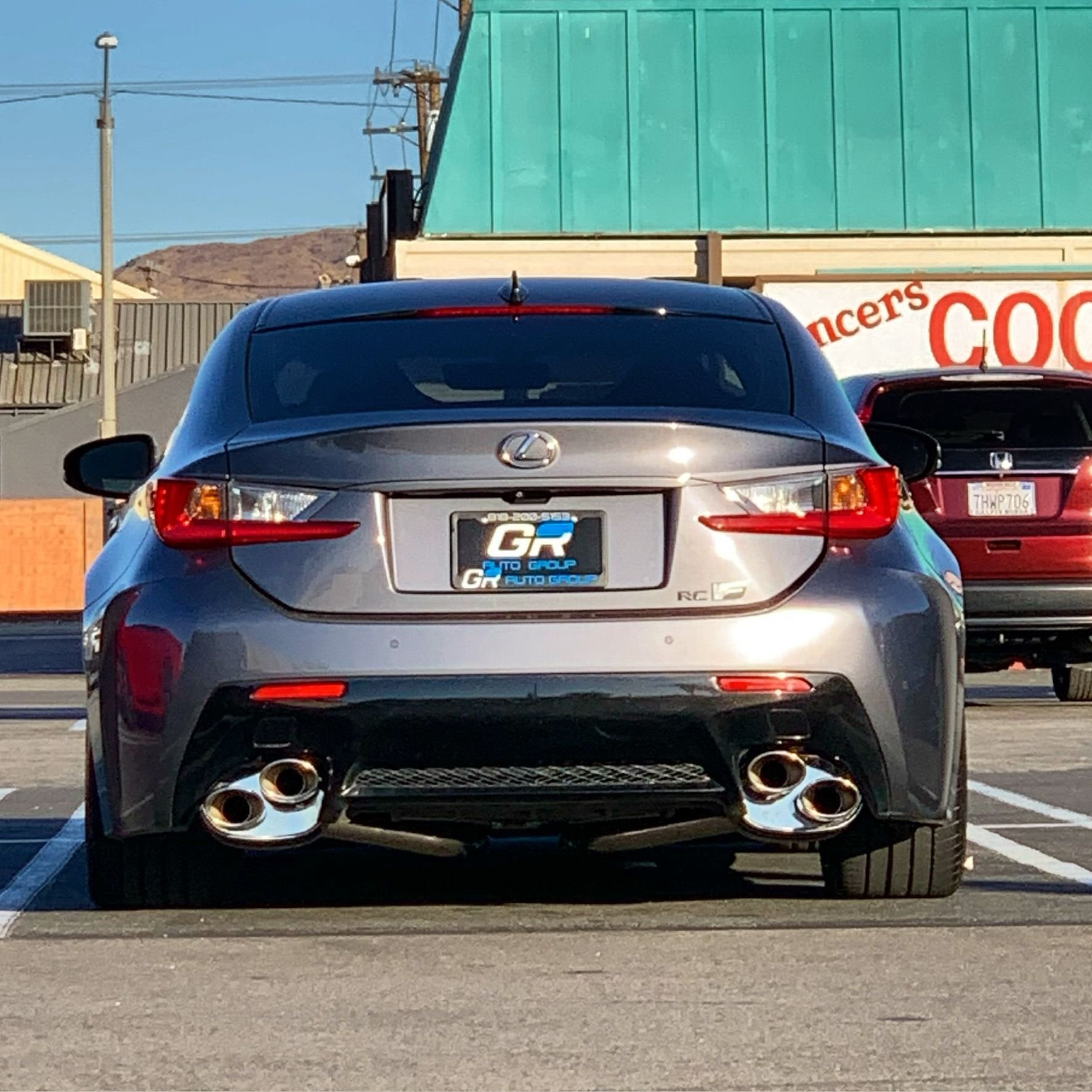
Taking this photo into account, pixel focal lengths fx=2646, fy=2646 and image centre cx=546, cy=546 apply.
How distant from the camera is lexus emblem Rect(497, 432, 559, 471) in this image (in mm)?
5938

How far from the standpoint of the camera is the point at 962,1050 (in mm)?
4684

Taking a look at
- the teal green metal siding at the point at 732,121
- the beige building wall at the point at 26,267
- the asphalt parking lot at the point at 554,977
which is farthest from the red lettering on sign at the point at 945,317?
the beige building wall at the point at 26,267

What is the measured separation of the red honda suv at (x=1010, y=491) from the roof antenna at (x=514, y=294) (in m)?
6.59

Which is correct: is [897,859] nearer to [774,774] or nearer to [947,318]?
[774,774]

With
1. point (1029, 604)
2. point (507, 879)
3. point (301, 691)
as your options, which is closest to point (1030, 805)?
point (507, 879)

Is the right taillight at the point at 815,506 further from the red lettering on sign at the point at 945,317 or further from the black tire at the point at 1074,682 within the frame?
the red lettering on sign at the point at 945,317

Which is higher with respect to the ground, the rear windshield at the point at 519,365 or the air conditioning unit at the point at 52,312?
the air conditioning unit at the point at 52,312

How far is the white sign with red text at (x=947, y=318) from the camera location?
2491cm

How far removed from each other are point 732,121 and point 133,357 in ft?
135

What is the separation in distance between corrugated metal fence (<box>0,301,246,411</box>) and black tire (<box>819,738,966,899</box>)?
6043 cm

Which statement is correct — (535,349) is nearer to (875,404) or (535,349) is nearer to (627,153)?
(875,404)

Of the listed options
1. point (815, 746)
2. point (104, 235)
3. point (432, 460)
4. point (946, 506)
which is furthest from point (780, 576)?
point (104, 235)

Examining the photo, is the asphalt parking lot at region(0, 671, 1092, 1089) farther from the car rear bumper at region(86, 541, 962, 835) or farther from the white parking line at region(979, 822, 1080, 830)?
the car rear bumper at region(86, 541, 962, 835)

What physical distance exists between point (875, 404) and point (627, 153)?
14.5m
